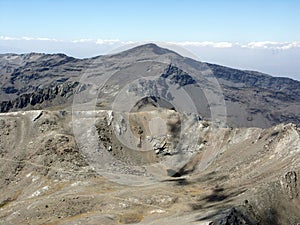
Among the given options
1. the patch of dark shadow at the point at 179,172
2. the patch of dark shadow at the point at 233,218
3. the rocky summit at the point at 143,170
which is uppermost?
the patch of dark shadow at the point at 233,218

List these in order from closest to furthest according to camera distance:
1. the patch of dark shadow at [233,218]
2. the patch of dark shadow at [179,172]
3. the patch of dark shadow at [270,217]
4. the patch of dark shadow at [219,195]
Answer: the patch of dark shadow at [233,218] → the patch of dark shadow at [270,217] → the patch of dark shadow at [219,195] → the patch of dark shadow at [179,172]

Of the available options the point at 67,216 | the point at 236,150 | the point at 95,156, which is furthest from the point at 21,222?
the point at 236,150

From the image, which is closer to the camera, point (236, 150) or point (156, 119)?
point (236, 150)

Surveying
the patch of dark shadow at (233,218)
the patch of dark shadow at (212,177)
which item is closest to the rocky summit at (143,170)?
the patch of dark shadow at (233,218)

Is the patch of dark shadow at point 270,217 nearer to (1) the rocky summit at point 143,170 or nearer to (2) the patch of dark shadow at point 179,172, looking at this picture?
(1) the rocky summit at point 143,170

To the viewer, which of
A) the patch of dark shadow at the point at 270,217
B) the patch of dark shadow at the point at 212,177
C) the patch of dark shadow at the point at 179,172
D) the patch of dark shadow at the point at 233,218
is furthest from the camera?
the patch of dark shadow at the point at 179,172

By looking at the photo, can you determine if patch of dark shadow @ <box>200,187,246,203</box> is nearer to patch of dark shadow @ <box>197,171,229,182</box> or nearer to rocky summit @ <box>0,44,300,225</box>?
rocky summit @ <box>0,44,300,225</box>

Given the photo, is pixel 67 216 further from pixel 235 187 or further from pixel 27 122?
pixel 27 122

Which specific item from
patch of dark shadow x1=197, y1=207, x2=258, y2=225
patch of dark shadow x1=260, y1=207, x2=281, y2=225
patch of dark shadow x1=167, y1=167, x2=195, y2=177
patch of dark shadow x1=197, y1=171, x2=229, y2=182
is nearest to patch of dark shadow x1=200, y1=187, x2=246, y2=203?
patch of dark shadow x1=197, y1=171, x2=229, y2=182

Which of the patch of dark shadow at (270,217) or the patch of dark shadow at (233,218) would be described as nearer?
the patch of dark shadow at (233,218)

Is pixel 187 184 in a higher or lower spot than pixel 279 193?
lower
